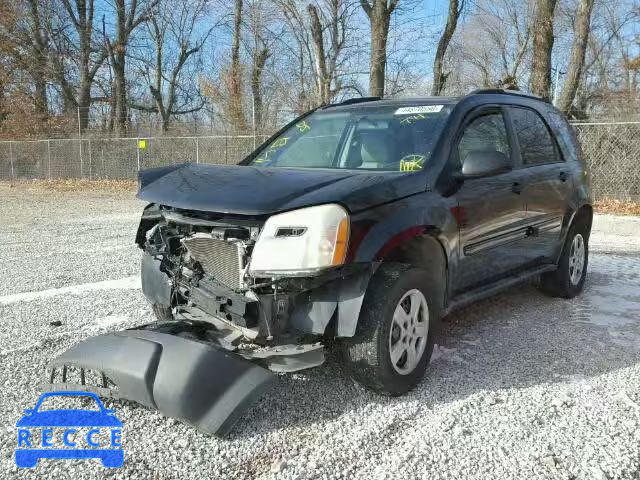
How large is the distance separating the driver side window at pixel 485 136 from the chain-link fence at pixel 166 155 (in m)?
10.7

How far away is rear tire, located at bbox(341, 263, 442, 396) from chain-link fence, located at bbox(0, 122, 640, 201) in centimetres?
1214

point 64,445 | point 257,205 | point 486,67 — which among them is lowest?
point 64,445

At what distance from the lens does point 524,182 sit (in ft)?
14.9

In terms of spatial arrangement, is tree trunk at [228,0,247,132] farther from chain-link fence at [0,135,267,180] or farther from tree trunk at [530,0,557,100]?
tree trunk at [530,0,557,100]

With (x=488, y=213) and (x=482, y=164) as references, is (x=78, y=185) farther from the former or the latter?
(x=482, y=164)

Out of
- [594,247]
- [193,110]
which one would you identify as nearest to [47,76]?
[193,110]

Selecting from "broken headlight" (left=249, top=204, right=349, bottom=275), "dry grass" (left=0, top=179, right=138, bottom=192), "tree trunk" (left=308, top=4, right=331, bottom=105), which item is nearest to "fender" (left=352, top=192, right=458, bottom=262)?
"broken headlight" (left=249, top=204, right=349, bottom=275)

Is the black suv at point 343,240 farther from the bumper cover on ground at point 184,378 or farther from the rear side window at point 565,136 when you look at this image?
the rear side window at point 565,136

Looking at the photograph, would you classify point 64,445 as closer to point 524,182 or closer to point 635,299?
point 524,182

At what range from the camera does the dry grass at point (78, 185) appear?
20688 mm

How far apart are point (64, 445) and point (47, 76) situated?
31037mm

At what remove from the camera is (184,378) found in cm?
272

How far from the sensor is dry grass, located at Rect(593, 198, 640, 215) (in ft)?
42.9

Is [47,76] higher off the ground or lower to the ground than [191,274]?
higher
